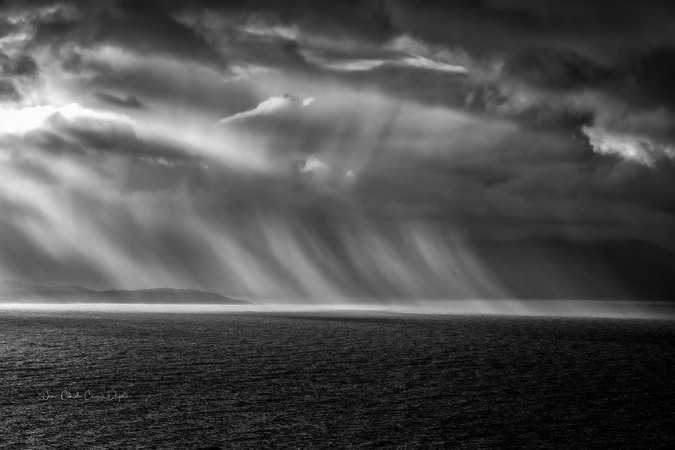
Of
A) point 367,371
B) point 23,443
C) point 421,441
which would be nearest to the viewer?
point 23,443

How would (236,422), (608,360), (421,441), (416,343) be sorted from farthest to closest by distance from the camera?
(416,343), (608,360), (236,422), (421,441)

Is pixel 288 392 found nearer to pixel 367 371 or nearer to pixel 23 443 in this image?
pixel 367 371

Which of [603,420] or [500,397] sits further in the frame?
[500,397]

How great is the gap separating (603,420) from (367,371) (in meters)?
18.5

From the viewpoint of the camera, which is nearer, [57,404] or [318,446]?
[318,446]

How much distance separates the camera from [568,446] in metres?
23.0

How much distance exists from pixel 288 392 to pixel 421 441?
11922mm

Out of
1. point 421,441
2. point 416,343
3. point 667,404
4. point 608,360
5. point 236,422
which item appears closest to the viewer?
point 421,441

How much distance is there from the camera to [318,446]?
890 inches

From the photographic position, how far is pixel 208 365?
45.3 metres

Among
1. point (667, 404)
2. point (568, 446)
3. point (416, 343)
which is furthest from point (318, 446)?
point (416, 343)

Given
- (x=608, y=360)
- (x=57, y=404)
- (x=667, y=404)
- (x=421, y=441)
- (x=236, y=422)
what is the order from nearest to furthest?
1. (x=421, y=441)
2. (x=236, y=422)
3. (x=57, y=404)
4. (x=667, y=404)
5. (x=608, y=360)

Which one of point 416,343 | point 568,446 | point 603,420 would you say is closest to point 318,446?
point 568,446

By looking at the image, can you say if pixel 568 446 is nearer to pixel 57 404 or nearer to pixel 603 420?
pixel 603 420
